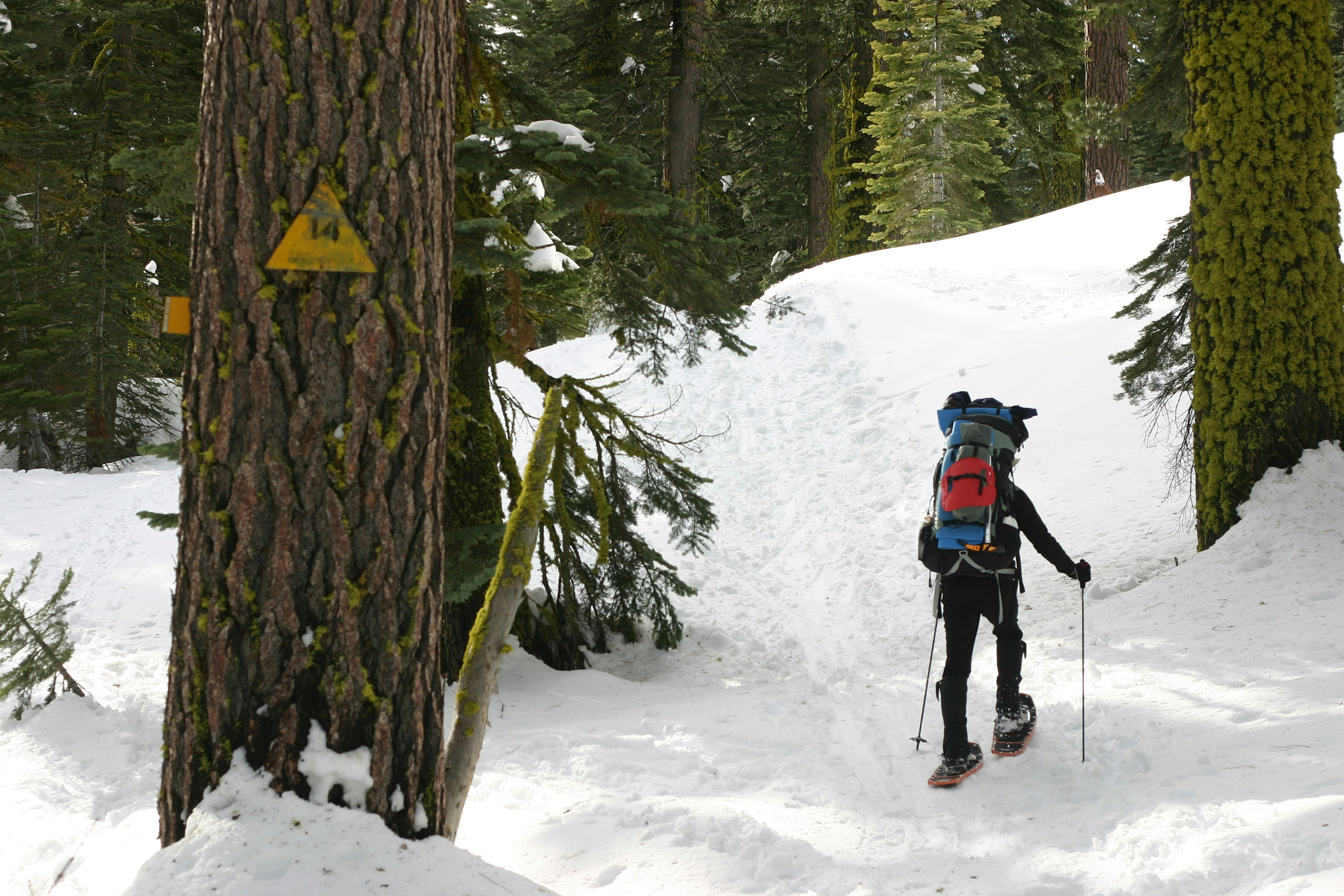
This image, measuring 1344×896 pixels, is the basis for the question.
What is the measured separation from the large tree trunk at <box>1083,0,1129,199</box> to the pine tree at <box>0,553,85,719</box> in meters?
15.2

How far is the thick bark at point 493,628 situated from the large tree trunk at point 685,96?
13.0 m

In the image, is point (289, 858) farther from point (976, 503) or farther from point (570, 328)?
point (570, 328)

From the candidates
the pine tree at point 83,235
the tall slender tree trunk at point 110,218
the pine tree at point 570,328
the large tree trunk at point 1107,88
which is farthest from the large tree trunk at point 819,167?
the pine tree at point 570,328

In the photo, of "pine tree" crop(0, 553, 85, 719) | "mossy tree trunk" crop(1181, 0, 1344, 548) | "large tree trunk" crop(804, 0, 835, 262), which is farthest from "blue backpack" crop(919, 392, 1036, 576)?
"large tree trunk" crop(804, 0, 835, 262)

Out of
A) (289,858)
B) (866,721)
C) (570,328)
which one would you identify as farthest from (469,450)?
(289,858)

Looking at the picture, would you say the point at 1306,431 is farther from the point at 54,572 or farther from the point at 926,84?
the point at 926,84

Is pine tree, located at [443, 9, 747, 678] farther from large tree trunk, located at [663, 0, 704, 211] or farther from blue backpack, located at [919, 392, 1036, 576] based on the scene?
large tree trunk, located at [663, 0, 704, 211]

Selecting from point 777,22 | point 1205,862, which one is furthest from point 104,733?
point 777,22

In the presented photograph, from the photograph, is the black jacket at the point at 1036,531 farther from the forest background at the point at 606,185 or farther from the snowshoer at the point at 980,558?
the forest background at the point at 606,185

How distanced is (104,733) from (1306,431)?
809 centimetres

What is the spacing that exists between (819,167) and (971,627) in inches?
840

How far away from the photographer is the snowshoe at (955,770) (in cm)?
468

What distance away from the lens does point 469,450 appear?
6.27m

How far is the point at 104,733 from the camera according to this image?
5.70 m
